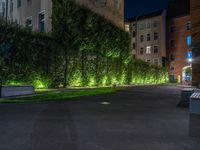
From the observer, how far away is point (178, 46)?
51.8m

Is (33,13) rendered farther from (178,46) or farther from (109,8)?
(178,46)

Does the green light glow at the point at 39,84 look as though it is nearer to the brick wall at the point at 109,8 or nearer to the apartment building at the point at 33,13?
the apartment building at the point at 33,13

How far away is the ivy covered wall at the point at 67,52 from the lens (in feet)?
43.6

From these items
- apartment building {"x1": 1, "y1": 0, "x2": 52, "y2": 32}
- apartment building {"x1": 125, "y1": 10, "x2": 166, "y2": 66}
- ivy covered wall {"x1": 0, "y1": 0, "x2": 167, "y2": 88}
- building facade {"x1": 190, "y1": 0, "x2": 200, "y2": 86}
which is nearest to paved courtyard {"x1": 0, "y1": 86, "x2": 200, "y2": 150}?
building facade {"x1": 190, "y1": 0, "x2": 200, "y2": 86}

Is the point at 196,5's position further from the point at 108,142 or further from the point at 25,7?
the point at 25,7

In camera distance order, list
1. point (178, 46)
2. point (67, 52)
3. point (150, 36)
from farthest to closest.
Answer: point (150, 36) < point (178, 46) < point (67, 52)

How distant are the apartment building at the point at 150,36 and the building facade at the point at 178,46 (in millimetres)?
1938

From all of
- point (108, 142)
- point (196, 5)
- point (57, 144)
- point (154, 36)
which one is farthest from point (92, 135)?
point (154, 36)

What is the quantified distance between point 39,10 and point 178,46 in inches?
1525

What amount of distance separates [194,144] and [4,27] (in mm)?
12487

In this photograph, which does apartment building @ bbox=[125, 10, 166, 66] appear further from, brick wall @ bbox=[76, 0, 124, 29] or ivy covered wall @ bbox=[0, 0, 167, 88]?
ivy covered wall @ bbox=[0, 0, 167, 88]

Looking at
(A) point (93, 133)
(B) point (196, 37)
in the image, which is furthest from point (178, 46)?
(A) point (93, 133)

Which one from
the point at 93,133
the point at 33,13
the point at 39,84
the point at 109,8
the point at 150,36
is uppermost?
the point at 150,36

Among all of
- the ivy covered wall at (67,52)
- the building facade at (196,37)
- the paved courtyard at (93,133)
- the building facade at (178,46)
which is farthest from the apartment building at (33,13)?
the building facade at (178,46)
